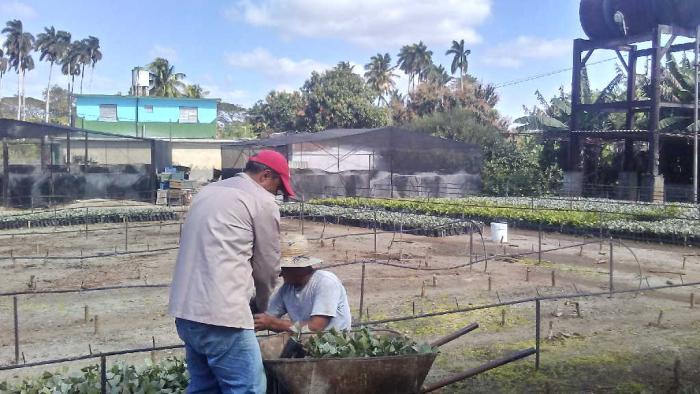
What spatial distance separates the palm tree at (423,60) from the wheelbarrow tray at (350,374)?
253 ft

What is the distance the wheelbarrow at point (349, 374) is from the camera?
4527mm

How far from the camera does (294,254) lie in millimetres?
5203

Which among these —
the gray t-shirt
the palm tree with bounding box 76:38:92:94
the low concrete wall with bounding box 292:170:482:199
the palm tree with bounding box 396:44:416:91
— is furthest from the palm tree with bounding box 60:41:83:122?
the gray t-shirt

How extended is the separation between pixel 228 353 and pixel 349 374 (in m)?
1.07

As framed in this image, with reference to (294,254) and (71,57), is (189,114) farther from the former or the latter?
(294,254)

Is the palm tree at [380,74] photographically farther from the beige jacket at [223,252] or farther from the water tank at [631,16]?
the beige jacket at [223,252]

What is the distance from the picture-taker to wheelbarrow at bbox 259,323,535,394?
4.53 metres

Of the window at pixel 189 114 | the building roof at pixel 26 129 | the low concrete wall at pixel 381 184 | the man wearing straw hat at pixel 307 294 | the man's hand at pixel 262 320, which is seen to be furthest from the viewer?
the window at pixel 189 114

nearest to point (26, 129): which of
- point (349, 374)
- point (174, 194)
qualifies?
point (174, 194)

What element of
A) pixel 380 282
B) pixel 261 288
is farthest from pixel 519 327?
pixel 261 288

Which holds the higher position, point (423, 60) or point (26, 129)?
point (423, 60)

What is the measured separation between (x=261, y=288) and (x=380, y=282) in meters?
9.02

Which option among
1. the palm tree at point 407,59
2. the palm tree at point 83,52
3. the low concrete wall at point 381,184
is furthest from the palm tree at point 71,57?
the low concrete wall at point 381,184

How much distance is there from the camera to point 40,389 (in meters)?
5.12
